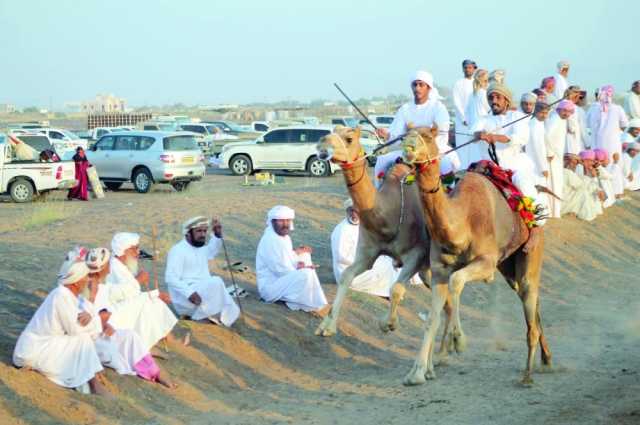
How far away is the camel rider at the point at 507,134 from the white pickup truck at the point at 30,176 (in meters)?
16.3

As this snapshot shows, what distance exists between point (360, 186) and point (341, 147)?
0.63 m

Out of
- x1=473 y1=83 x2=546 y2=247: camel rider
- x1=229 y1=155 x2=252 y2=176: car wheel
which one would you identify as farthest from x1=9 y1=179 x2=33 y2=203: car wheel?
x1=473 y1=83 x2=546 y2=247: camel rider

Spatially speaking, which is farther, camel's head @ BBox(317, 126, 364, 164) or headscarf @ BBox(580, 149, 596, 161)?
headscarf @ BBox(580, 149, 596, 161)

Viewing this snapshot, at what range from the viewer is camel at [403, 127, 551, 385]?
925 cm

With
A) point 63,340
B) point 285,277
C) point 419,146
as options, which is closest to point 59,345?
point 63,340

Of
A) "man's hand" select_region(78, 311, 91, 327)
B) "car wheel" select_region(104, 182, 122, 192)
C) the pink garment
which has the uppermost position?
"man's hand" select_region(78, 311, 91, 327)

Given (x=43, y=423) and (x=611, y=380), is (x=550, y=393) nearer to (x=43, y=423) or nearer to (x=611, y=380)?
(x=611, y=380)

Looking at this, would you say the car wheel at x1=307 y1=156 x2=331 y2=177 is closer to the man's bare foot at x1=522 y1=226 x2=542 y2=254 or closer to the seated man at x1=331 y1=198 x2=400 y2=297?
the seated man at x1=331 y1=198 x2=400 y2=297

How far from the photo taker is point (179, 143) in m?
29.5

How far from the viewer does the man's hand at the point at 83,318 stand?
884cm

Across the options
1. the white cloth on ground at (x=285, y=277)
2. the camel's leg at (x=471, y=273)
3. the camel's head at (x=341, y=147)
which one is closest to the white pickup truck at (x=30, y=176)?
the white cloth on ground at (x=285, y=277)

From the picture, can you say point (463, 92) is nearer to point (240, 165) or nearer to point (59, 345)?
point (59, 345)

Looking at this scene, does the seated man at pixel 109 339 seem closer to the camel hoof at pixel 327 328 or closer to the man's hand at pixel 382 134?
the camel hoof at pixel 327 328

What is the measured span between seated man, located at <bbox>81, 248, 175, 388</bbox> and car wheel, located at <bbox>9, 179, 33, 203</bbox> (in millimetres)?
17128
